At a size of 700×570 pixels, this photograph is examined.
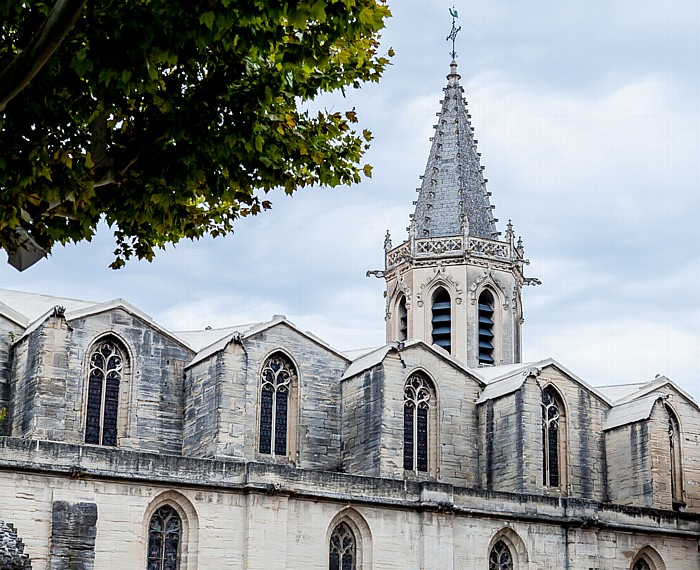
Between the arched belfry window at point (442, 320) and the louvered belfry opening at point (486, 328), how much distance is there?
121 centimetres

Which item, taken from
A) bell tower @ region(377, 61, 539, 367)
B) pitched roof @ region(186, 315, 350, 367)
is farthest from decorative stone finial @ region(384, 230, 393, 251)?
pitched roof @ region(186, 315, 350, 367)

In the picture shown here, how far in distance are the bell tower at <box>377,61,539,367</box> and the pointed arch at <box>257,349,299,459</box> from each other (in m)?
11.4

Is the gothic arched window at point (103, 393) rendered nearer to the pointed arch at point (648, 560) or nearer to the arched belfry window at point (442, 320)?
the arched belfry window at point (442, 320)

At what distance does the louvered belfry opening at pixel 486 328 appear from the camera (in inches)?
2071

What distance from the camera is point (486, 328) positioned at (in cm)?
5294

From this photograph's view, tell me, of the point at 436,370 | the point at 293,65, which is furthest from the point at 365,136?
the point at 436,370

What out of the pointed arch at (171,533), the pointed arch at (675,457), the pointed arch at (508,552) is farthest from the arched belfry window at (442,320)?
the pointed arch at (171,533)

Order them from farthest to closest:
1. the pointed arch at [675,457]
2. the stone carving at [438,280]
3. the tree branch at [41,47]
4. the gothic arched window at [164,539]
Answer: the stone carving at [438,280], the pointed arch at [675,457], the gothic arched window at [164,539], the tree branch at [41,47]

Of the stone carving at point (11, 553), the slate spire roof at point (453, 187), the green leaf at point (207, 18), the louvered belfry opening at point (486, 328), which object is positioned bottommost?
the stone carving at point (11, 553)

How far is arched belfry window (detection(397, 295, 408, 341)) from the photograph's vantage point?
178 feet

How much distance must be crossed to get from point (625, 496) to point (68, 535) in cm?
1932

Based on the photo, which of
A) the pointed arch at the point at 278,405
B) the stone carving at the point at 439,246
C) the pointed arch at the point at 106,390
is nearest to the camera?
the pointed arch at the point at 106,390

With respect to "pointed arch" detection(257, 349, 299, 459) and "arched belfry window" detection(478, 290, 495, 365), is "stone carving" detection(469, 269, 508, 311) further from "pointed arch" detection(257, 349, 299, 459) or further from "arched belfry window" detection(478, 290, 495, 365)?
"pointed arch" detection(257, 349, 299, 459)

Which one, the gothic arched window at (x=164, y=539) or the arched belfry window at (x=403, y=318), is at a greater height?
the arched belfry window at (x=403, y=318)
